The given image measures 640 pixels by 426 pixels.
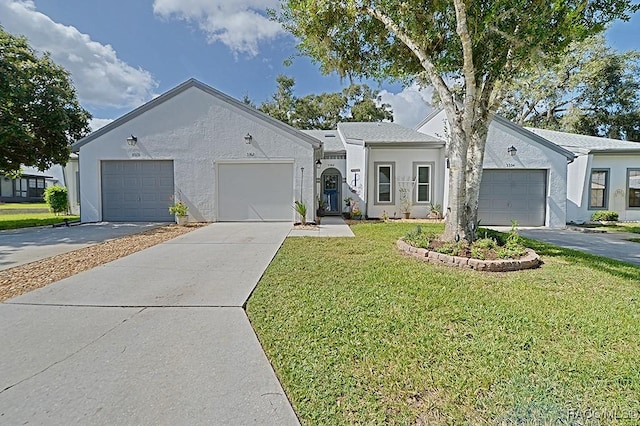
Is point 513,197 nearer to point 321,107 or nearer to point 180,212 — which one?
point 180,212

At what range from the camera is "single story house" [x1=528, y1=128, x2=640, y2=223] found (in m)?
12.7

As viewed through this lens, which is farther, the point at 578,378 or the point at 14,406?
the point at 578,378

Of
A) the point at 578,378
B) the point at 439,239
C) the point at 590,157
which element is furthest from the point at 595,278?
the point at 590,157

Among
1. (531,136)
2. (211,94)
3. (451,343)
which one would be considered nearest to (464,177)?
(451,343)

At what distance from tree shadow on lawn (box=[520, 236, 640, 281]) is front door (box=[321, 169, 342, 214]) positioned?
853 centimetres

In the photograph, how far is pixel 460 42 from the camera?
6758 mm

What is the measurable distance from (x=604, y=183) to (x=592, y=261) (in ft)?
32.1

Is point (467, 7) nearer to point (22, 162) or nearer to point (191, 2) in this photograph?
point (191, 2)

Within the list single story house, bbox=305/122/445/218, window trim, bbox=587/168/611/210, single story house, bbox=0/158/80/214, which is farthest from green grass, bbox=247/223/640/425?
single story house, bbox=0/158/80/214

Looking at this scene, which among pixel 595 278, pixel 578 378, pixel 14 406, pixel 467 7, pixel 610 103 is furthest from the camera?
pixel 610 103

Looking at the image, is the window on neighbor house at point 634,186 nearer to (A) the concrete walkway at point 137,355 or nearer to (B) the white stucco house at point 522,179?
(B) the white stucco house at point 522,179

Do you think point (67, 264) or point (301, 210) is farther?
point (301, 210)

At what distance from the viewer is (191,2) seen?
10.1m

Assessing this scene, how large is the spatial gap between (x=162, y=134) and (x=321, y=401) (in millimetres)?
12092
